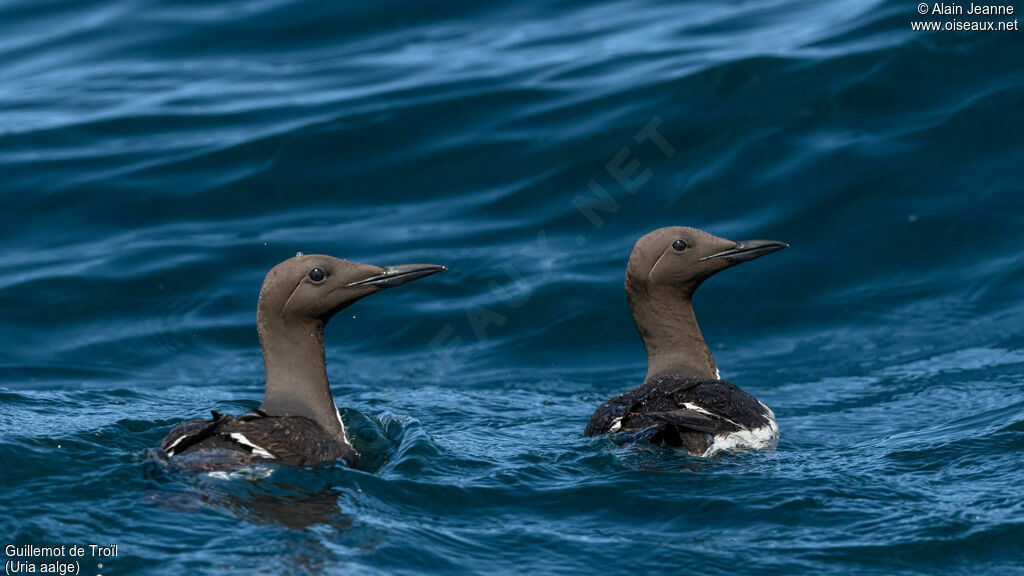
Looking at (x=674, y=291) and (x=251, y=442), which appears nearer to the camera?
(x=251, y=442)

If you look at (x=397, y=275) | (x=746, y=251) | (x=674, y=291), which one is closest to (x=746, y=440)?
(x=674, y=291)

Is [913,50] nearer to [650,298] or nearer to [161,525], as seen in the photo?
[650,298]

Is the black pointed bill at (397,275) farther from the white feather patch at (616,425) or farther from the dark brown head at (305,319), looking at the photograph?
the white feather patch at (616,425)

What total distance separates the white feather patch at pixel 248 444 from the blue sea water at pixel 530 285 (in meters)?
0.17

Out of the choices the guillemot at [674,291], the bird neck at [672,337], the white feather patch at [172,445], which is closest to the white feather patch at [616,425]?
the guillemot at [674,291]

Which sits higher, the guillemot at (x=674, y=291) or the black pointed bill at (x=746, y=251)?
the black pointed bill at (x=746, y=251)

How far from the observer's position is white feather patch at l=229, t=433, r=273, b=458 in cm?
618

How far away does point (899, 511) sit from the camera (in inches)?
235

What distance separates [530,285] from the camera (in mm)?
11156

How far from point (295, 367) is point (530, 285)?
4.39 meters

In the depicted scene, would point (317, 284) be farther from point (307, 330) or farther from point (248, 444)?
point (248, 444)

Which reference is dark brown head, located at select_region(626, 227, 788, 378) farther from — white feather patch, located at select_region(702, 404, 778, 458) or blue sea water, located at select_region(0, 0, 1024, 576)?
white feather patch, located at select_region(702, 404, 778, 458)

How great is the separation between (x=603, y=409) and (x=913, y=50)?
7.60 m

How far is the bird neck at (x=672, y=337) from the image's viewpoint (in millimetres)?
8062
